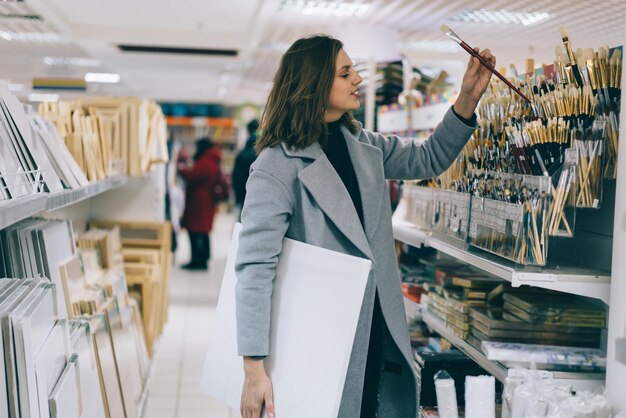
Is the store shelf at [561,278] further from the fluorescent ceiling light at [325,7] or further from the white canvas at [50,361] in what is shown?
the fluorescent ceiling light at [325,7]

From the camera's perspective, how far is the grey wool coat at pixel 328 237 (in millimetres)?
1869

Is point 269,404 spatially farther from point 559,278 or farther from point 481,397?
point 559,278

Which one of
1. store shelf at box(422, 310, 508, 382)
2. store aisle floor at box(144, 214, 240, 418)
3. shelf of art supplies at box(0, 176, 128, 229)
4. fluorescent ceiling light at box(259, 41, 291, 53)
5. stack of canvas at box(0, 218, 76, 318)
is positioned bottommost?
store aisle floor at box(144, 214, 240, 418)

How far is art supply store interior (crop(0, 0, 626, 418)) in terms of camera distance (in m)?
1.79

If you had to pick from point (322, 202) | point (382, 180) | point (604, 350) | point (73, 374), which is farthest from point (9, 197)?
point (604, 350)

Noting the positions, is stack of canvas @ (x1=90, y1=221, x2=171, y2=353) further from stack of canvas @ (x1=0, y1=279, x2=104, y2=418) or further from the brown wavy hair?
the brown wavy hair

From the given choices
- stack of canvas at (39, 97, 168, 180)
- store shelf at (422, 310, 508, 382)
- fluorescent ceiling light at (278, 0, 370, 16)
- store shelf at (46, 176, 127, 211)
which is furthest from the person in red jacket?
store shelf at (422, 310, 508, 382)

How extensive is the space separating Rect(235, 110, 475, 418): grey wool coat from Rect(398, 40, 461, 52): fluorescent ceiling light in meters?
7.02

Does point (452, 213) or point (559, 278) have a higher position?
point (452, 213)

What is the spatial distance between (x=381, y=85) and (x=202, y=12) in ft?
12.6

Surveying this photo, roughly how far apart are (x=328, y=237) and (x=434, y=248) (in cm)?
152

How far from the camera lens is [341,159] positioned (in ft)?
6.71

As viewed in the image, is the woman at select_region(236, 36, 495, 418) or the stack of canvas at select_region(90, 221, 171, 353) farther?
the stack of canvas at select_region(90, 221, 171, 353)

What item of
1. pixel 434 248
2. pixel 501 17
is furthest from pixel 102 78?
pixel 434 248
